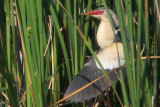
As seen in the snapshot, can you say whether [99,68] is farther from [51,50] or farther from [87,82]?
[51,50]

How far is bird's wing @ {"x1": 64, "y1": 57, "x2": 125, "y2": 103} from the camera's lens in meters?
1.32

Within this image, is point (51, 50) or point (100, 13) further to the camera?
point (100, 13)

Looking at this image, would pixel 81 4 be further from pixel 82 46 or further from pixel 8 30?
pixel 8 30

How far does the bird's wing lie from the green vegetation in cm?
4

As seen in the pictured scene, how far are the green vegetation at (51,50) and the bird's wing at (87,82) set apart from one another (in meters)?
0.04

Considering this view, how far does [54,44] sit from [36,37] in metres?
A: 0.17

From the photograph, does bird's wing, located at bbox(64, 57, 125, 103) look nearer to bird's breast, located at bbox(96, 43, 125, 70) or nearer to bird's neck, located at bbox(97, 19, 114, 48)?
bird's breast, located at bbox(96, 43, 125, 70)

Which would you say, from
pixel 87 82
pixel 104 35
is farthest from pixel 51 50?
pixel 104 35

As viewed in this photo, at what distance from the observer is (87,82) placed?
4.53 ft

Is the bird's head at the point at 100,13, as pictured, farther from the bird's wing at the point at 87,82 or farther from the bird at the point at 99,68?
the bird's wing at the point at 87,82

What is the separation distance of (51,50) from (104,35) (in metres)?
0.36

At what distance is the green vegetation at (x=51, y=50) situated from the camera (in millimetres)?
1048

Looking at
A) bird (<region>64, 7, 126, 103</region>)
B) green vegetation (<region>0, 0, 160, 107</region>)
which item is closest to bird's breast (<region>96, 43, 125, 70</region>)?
bird (<region>64, 7, 126, 103</region>)

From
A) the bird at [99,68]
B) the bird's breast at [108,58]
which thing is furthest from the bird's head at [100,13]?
the bird's breast at [108,58]
